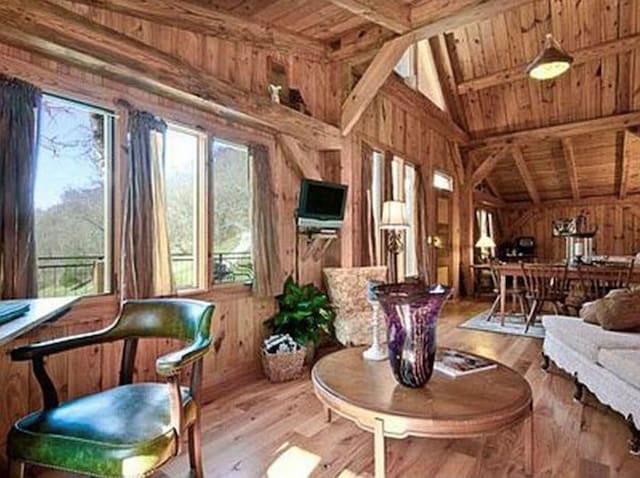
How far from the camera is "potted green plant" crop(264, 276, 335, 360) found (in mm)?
3625

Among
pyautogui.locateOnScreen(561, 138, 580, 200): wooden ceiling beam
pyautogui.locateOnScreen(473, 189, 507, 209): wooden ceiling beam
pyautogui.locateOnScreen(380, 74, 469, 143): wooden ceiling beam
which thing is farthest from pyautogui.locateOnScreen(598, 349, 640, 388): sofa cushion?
pyautogui.locateOnScreen(473, 189, 507, 209): wooden ceiling beam

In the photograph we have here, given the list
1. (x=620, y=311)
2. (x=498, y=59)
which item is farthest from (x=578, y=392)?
(x=498, y=59)

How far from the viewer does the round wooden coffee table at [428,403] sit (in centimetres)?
148

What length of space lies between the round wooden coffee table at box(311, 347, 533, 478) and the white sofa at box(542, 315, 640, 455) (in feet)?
2.50

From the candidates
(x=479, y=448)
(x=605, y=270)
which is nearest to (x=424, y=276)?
(x=605, y=270)

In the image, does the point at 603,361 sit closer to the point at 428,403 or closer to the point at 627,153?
the point at 428,403

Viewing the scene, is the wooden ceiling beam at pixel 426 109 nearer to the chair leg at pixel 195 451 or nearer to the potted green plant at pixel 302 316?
the potted green plant at pixel 302 316

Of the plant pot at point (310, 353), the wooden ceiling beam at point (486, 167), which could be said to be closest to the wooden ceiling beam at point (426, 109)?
the wooden ceiling beam at point (486, 167)

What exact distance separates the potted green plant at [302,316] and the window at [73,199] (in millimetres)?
1556

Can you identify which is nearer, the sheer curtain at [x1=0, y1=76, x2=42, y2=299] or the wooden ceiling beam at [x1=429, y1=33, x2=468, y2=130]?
the sheer curtain at [x1=0, y1=76, x2=42, y2=299]

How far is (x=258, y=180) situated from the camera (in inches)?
139

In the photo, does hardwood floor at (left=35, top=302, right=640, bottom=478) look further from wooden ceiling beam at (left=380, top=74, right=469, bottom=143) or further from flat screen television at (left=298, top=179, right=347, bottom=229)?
wooden ceiling beam at (left=380, top=74, right=469, bottom=143)

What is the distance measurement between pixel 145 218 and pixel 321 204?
183cm

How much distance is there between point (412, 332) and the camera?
1694mm
